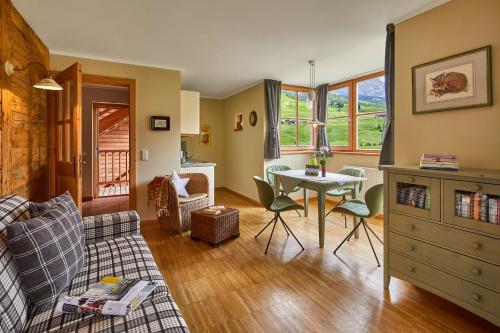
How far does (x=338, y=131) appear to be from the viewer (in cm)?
539

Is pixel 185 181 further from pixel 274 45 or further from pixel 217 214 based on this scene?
pixel 274 45

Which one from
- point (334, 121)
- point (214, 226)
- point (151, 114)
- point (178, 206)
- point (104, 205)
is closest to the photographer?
point (214, 226)

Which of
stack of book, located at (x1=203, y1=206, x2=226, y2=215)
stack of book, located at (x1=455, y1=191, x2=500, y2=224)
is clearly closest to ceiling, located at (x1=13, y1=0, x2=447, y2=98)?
stack of book, located at (x1=455, y1=191, x2=500, y2=224)

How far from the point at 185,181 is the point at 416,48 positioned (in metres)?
3.15

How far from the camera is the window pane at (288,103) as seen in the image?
548 cm

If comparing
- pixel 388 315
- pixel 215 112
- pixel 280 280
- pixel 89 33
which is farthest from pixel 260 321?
pixel 215 112

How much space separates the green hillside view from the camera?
4.75 metres

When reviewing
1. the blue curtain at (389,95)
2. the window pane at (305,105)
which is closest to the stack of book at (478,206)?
the blue curtain at (389,95)

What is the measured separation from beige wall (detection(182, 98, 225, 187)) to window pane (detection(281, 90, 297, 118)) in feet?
6.87

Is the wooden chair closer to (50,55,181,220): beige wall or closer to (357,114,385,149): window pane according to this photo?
(50,55,181,220): beige wall

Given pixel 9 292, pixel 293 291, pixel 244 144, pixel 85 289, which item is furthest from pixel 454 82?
pixel 244 144

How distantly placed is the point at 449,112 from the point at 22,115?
3.87 meters

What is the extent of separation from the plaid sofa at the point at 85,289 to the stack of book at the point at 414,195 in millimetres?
1856

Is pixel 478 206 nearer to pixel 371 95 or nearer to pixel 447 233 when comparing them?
pixel 447 233
